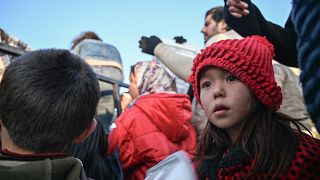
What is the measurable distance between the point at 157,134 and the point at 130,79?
1064 millimetres

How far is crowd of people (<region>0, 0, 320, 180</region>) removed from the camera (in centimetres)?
104

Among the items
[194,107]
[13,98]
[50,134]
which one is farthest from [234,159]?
[194,107]

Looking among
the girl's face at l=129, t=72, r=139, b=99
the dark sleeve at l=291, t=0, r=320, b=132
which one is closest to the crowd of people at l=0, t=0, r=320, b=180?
the dark sleeve at l=291, t=0, r=320, b=132

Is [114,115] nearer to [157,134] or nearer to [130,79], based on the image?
[130,79]

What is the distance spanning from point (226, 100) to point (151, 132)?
0.88 meters

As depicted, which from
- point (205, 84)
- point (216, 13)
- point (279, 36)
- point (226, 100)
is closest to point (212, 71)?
point (205, 84)

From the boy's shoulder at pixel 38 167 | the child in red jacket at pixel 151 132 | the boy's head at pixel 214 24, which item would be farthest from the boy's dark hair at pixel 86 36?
the boy's shoulder at pixel 38 167

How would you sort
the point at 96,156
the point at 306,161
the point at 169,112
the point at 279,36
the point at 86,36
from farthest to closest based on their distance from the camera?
1. the point at 86,36
2. the point at 169,112
3. the point at 96,156
4. the point at 279,36
5. the point at 306,161

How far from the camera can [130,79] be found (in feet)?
10.3

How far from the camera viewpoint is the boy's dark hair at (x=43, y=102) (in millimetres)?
1066

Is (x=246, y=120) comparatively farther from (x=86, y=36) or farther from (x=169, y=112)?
(x=86, y=36)

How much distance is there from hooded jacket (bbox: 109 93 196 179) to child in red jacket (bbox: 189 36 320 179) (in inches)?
23.2

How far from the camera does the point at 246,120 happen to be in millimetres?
1417

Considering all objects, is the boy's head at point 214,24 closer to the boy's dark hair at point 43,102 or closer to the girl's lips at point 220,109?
the girl's lips at point 220,109
